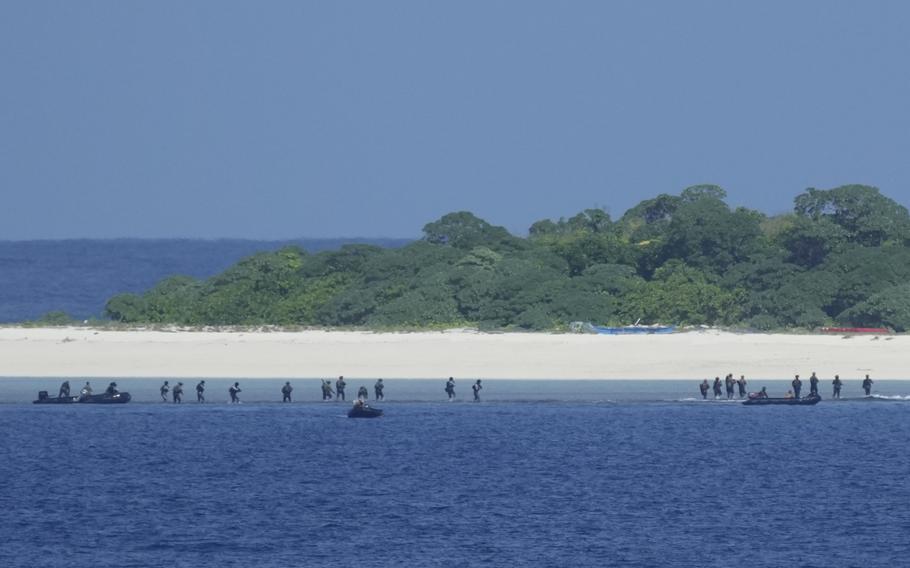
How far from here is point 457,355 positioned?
56719 mm

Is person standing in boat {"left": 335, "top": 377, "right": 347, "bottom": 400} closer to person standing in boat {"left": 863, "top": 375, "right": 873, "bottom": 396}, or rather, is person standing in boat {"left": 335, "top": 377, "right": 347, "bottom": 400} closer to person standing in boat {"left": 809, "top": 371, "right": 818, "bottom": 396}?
person standing in boat {"left": 809, "top": 371, "right": 818, "bottom": 396}

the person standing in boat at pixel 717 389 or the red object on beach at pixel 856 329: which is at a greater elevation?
the red object on beach at pixel 856 329

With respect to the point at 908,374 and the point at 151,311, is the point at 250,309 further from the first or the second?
the point at 908,374

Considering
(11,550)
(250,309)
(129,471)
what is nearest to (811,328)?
(250,309)

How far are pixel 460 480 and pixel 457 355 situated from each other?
16553 millimetres

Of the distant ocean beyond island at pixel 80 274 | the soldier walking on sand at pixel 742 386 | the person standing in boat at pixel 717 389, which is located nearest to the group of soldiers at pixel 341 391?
the person standing in boat at pixel 717 389

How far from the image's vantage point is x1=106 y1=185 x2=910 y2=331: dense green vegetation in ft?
201

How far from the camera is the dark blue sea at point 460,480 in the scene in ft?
106

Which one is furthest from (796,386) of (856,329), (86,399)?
(86,399)

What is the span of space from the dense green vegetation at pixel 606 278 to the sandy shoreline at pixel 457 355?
3021 mm

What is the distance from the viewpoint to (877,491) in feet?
126

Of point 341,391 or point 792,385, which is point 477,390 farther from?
point 792,385

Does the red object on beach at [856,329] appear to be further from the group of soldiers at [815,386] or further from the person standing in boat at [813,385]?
the person standing in boat at [813,385]

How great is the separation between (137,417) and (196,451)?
252 inches
